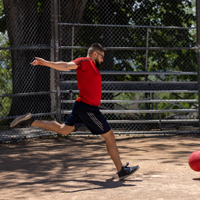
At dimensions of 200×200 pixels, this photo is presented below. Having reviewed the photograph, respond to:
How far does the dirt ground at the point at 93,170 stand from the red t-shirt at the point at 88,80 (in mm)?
1124

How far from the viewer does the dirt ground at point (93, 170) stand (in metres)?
4.15

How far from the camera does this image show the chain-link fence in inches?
354

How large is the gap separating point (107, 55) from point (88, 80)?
7318 millimetres

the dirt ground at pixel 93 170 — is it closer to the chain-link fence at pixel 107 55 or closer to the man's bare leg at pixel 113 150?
the man's bare leg at pixel 113 150

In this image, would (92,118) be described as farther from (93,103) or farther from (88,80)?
(88,80)

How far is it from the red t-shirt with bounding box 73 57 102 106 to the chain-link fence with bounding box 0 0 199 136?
340cm

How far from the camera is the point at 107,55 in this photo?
11.9 meters

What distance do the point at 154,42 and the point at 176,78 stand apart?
7.92 ft

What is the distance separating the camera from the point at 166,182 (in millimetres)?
4555

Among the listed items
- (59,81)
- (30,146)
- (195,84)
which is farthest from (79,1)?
(30,146)

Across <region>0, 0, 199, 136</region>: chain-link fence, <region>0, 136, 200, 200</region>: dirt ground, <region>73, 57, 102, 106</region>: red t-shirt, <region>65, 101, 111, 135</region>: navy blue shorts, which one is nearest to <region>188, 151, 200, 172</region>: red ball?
<region>0, 136, 200, 200</region>: dirt ground

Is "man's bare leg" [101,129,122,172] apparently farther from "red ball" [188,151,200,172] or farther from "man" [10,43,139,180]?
"red ball" [188,151,200,172]

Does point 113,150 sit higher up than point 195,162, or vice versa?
point 113,150

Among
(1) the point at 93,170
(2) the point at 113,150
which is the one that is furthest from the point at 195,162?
(1) the point at 93,170
